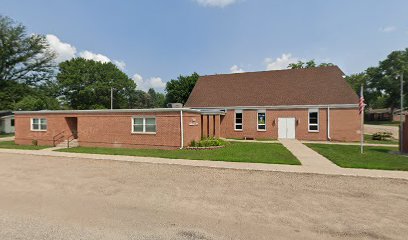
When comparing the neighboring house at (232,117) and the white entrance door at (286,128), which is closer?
the neighboring house at (232,117)

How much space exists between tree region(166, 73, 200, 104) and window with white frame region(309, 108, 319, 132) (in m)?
24.4

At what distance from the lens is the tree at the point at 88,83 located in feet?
197

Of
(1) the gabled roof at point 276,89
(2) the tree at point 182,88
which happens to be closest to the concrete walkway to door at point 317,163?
(1) the gabled roof at point 276,89

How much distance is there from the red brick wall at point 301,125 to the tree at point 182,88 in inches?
711

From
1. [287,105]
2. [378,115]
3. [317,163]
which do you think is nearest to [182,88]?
[287,105]

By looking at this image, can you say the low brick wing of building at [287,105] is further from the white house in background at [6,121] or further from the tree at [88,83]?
the tree at [88,83]

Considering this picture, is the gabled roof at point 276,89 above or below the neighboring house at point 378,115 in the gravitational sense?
above

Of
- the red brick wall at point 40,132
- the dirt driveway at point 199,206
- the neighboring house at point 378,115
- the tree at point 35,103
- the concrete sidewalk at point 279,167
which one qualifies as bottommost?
the dirt driveway at point 199,206

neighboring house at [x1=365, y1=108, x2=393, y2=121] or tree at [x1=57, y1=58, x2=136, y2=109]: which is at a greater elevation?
tree at [x1=57, y1=58, x2=136, y2=109]

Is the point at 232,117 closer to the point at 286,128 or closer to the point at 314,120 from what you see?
the point at 286,128

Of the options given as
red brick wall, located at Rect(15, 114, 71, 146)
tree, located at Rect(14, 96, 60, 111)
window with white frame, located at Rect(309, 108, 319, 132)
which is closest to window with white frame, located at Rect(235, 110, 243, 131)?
window with white frame, located at Rect(309, 108, 319, 132)

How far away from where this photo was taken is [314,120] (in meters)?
24.2

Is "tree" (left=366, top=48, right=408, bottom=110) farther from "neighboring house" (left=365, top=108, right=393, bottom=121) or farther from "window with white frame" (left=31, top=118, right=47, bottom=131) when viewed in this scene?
"window with white frame" (left=31, top=118, right=47, bottom=131)

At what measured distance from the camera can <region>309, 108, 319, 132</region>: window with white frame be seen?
78.9 feet
